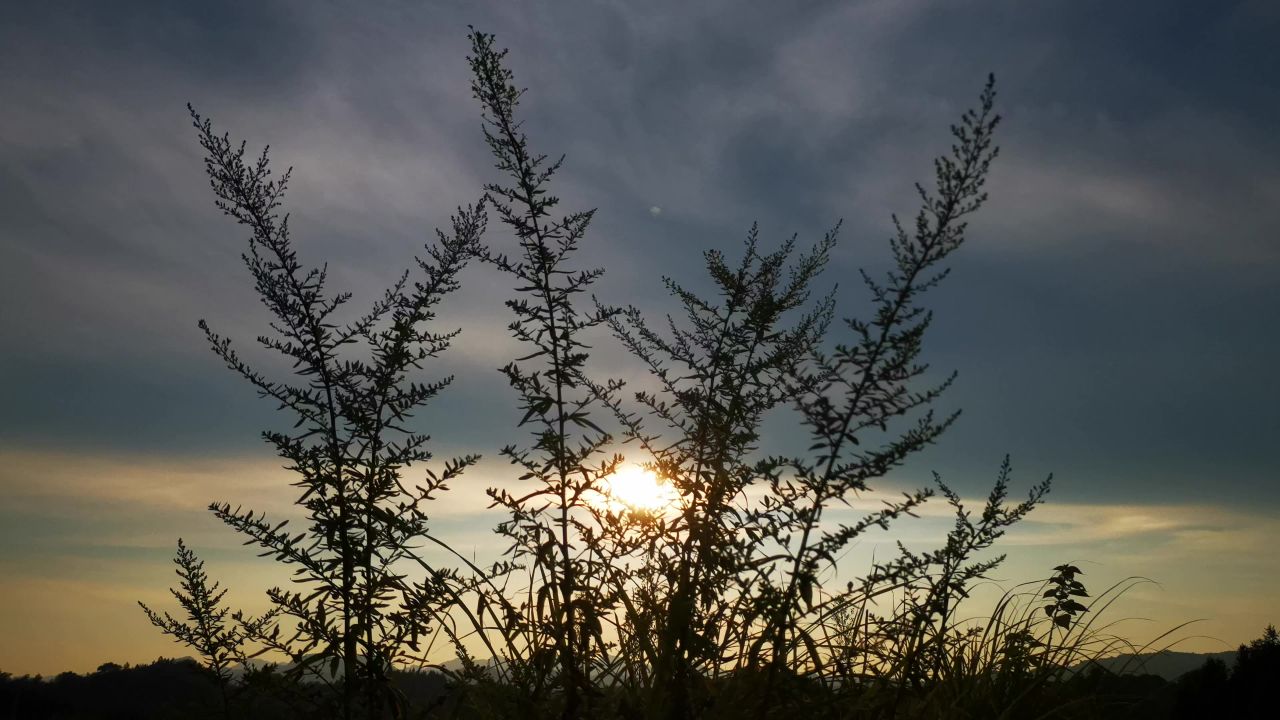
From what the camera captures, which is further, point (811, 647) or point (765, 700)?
point (811, 647)

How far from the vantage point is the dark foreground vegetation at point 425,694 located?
4730 mm

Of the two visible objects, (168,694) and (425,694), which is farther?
(168,694)

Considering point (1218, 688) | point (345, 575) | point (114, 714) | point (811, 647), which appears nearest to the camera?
point (811, 647)

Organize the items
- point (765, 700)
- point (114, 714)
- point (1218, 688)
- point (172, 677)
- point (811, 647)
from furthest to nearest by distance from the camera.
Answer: point (172, 677) < point (114, 714) < point (1218, 688) < point (811, 647) < point (765, 700)

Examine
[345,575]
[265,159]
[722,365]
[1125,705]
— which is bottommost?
[1125,705]

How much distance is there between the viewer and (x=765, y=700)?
3588 mm

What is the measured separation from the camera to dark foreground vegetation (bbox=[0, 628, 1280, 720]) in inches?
186

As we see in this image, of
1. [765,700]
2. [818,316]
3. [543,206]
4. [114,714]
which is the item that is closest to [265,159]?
[543,206]

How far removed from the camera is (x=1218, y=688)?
6.64m

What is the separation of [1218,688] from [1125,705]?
2.26 ft

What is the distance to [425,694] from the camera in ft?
20.6

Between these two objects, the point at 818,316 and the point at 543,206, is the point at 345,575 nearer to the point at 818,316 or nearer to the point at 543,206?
the point at 543,206

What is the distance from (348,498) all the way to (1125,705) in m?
6.47

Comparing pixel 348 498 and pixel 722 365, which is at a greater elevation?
pixel 722 365
